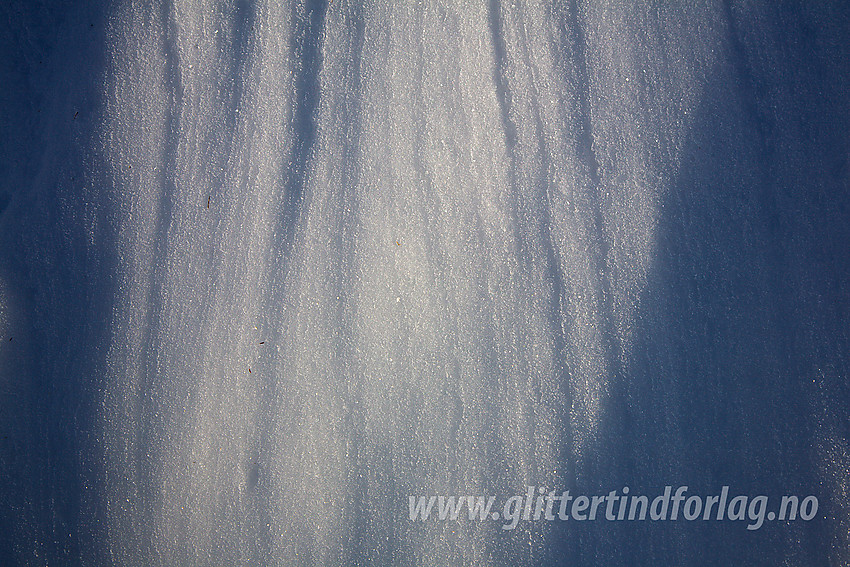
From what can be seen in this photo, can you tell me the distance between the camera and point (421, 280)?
380mm

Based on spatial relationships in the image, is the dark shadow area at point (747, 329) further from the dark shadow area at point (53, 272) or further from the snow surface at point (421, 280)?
the dark shadow area at point (53, 272)

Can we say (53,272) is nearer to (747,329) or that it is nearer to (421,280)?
(421,280)

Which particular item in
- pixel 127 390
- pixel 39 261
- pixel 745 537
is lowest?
pixel 745 537

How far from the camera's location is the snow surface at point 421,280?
1.21 feet

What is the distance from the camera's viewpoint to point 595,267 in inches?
14.8

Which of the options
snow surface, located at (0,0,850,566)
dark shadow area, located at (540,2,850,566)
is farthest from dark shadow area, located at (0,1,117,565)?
dark shadow area, located at (540,2,850,566)

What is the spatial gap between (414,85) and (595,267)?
0.21 meters

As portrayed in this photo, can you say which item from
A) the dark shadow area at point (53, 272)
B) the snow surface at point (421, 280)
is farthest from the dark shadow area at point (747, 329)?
the dark shadow area at point (53, 272)

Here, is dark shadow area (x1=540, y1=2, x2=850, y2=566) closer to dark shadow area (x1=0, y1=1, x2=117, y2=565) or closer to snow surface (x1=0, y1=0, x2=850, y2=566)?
snow surface (x1=0, y1=0, x2=850, y2=566)

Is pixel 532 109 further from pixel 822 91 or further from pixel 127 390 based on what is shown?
pixel 127 390

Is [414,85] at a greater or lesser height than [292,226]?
greater

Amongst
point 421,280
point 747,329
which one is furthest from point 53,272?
point 747,329

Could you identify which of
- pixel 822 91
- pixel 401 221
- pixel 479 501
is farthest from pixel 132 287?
pixel 822 91

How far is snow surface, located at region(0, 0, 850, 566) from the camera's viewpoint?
1.21 ft
